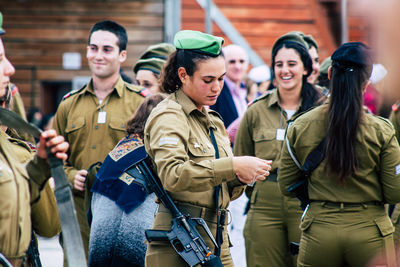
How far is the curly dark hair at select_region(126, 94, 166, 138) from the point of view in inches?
146

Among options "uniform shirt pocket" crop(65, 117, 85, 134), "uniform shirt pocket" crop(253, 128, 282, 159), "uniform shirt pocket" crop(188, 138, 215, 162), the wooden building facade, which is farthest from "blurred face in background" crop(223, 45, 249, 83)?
the wooden building facade

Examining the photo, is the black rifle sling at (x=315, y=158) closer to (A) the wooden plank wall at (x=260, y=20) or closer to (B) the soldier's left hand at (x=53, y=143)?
(B) the soldier's left hand at (x=53, y=143)

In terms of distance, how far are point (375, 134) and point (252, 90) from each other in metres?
5.82

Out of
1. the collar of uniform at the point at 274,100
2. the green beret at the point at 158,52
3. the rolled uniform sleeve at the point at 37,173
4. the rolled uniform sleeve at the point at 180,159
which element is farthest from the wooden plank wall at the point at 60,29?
the rolled uniform sleeve at the point at 37,173

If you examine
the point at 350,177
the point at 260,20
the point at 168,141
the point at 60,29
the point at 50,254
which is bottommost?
the point at 50,254

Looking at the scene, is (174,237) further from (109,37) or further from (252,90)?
(252,90)

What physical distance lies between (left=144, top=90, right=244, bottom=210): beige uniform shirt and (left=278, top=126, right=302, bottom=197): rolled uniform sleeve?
1.49 ft

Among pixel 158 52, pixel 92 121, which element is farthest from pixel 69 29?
pixel 92 121

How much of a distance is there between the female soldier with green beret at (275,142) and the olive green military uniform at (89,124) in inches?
40.9

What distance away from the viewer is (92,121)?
465 centimetres

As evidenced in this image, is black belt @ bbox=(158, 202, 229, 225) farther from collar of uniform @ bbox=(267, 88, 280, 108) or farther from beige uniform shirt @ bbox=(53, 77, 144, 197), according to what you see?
collar of uniform @ bbox=(267, 88, 280, 108)

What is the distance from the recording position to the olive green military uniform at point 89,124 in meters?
4.57

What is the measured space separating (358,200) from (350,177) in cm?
16

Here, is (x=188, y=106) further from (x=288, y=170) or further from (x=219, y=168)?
(x=288, y=170)
